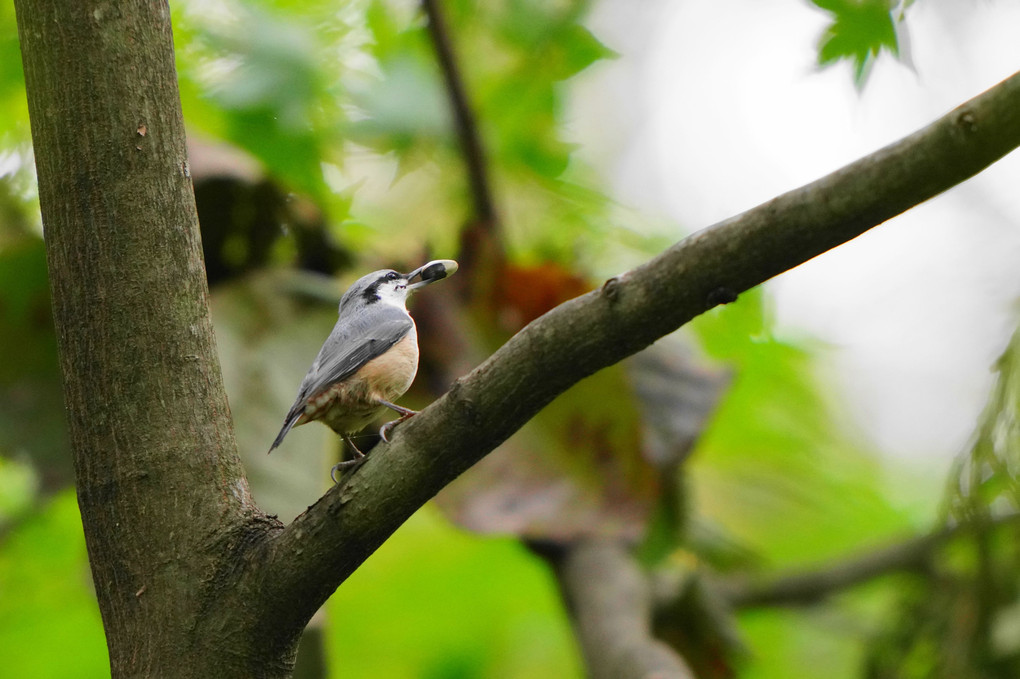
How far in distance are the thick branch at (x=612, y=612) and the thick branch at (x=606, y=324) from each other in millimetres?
1317

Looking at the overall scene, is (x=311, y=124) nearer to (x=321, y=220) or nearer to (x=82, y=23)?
(x=321, y=220)

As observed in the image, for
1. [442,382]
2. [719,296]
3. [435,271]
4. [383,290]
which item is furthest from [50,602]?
[719,296]

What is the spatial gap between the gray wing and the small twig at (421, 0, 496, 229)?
2356 millimetres

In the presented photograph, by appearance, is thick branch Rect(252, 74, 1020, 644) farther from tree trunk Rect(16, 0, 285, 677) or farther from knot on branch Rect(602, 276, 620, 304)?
tree trunk Rect(16, 0, 285, 677)

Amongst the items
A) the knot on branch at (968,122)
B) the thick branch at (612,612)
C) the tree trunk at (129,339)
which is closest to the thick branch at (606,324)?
the knot on branch at (968,122)

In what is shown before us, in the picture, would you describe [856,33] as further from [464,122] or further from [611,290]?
[464,122]

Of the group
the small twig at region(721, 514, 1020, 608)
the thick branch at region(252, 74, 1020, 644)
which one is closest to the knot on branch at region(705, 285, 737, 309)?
the thick branch at region(252, 74, 1020, 644)

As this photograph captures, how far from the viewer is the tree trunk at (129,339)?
5.40ft

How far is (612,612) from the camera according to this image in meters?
3.22

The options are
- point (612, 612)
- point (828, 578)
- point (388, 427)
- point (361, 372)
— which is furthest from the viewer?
point (828, 578)

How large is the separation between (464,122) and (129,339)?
279 cm

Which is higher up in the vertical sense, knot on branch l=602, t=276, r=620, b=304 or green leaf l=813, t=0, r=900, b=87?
green leaf l=813, t=0, r=900, b=87

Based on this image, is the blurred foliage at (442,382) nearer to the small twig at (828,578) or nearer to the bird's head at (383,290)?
the small twig at (828,578)

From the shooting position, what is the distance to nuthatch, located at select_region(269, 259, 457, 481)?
1.86 m
